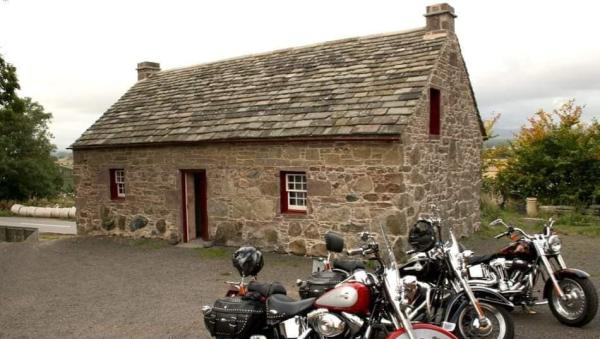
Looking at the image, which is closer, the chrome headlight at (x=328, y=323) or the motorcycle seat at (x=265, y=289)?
the chrome headlight at (x=328, y=323)

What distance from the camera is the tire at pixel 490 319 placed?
505cm

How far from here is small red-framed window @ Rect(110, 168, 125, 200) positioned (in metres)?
14.6

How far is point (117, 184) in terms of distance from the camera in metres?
14.7

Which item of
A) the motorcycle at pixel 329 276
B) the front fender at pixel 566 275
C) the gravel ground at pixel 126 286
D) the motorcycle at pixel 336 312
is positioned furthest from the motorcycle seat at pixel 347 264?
the front fender at pixel 566 275

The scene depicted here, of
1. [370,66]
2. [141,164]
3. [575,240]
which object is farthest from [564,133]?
[141,164]

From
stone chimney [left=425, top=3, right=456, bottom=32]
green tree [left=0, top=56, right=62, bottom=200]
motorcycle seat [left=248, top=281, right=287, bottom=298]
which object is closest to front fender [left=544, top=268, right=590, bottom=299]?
motorcycle seat [left=248, top=281, right=287, bottom=298]

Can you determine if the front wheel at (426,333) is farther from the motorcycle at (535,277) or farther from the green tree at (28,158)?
the green tree at (28,158)

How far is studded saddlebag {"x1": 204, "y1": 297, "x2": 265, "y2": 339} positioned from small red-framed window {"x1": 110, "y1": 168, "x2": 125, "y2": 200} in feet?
35.9

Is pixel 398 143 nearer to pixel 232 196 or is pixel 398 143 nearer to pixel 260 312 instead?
pixel 232 196

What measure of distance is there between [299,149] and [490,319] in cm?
628

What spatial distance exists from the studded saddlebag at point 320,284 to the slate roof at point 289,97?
15.2 ft

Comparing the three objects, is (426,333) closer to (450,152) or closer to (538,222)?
(450,152)

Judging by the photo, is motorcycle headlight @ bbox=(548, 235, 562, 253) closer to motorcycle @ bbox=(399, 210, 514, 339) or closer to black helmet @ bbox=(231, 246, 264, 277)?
motorcycle @ bbox=(399, 210, 514, 339)

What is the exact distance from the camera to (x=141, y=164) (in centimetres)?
1369
